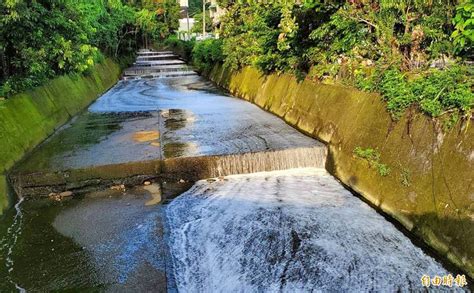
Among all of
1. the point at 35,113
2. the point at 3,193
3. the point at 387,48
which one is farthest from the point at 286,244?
the point at 35,113

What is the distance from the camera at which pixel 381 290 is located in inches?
162

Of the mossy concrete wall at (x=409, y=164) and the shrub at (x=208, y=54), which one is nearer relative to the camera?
the mossy concrete wall at (x=409, y=164)

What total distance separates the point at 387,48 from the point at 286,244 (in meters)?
4.58

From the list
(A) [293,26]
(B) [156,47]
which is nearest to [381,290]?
(A) [293,26]

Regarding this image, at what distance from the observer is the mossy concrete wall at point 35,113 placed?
6820 millimetres

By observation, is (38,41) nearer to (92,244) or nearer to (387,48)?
(92,244)

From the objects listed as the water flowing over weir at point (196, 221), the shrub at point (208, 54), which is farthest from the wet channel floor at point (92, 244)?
the shrub at point (208, 54)

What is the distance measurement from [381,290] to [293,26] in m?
Answer: 7.44

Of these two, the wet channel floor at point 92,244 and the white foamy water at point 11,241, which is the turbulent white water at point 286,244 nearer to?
the wet channel floor at point 92,244

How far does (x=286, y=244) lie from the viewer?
4.95 metres

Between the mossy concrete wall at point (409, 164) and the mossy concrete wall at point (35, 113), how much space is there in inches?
240

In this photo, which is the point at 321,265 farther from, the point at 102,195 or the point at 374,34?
the point at 374,34

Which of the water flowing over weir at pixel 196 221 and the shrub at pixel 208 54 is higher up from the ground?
the shrub at pixel 208 54

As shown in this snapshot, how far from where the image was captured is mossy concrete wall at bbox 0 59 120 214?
682 cm
